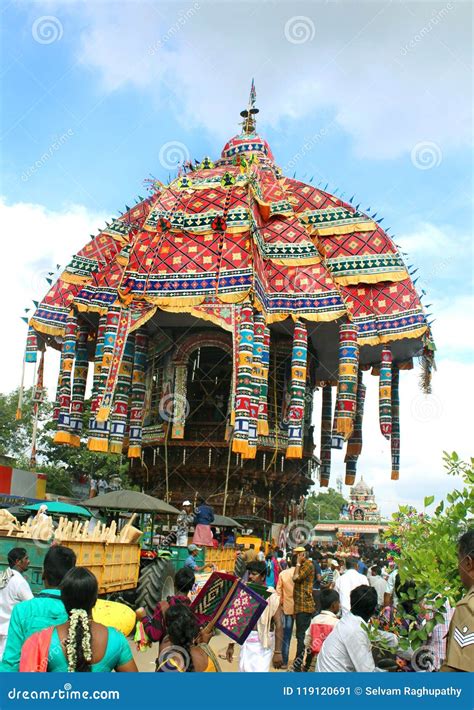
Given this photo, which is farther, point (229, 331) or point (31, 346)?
point (31, 346)

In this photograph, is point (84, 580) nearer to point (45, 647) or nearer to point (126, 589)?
point (45, 647)

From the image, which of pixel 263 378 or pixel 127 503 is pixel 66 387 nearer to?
pixel 263 378

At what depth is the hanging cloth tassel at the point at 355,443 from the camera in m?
28.9

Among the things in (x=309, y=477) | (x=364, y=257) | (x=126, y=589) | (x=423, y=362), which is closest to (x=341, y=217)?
(x=364, y=257)

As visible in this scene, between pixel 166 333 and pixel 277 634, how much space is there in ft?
62.0

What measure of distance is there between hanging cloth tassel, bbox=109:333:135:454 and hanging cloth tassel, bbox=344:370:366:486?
9036 millimetres

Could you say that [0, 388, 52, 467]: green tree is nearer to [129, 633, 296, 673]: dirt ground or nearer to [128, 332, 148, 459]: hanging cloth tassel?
[128, 332, 148, 459]: hanging cloth tassel

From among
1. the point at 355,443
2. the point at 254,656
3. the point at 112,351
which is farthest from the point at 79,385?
the point at 254,656

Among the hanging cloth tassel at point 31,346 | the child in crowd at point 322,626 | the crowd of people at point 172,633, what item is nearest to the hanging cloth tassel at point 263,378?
the hanging cloth tassel at point 31,346

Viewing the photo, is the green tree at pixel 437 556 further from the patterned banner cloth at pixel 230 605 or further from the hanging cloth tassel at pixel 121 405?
the hanging cloth tassel at pixel 121 405

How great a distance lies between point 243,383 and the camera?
74.2 ft

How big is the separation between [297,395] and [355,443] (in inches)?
227

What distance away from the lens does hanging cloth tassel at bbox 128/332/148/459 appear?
26.3 m

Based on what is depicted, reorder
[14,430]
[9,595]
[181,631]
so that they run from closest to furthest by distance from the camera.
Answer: [181,631], [9,595], [14,430]
